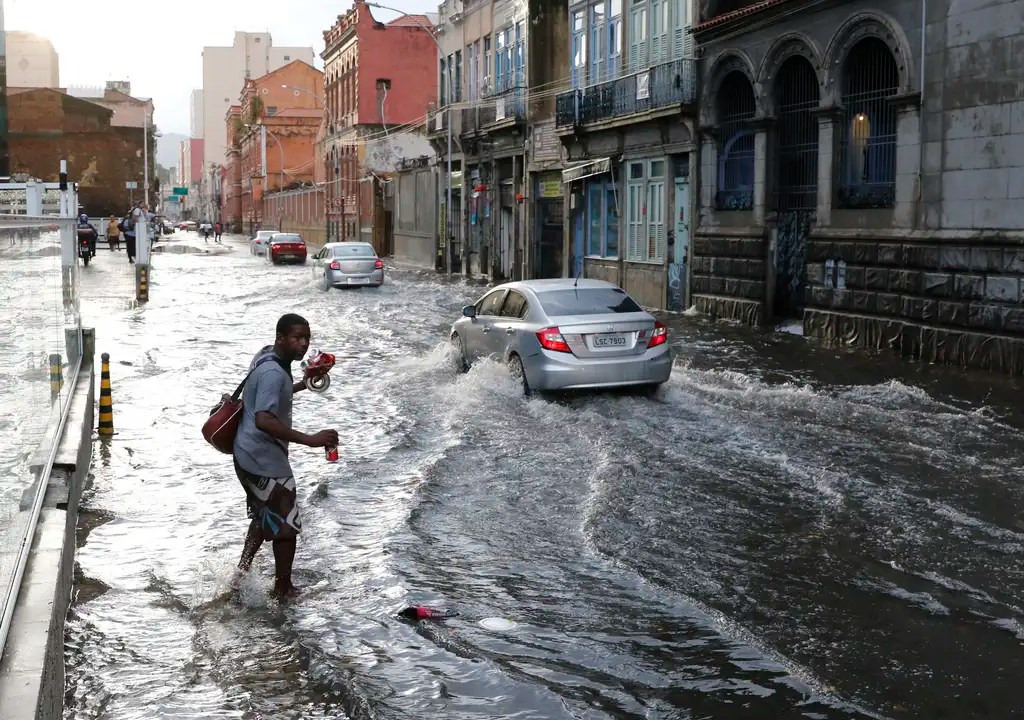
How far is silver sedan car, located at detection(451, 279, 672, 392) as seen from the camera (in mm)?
14969

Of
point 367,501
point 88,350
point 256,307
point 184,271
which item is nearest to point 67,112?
point 184,271

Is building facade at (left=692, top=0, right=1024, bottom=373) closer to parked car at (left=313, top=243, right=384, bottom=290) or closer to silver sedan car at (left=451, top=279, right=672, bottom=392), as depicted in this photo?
silver sedan car at (left=451, top=279, right=672, bottom=392)

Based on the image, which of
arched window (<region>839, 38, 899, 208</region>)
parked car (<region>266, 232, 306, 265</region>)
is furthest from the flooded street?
parked car (<region>266, 232, 306, 265</region>)

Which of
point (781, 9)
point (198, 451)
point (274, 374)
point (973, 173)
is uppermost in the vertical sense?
point (781, 9)

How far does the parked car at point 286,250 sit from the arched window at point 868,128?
41.1 meters

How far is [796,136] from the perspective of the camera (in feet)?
85.1

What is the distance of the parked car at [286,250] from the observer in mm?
61469

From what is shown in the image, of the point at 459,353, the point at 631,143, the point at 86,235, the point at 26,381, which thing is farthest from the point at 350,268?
the point at 26,381

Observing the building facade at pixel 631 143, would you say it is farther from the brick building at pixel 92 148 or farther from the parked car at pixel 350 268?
the brick building at pixel 92 148

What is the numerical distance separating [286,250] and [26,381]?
55.3 metres

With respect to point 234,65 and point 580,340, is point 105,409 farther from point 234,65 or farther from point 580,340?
point 234,65

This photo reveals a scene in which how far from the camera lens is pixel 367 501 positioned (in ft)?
34.9

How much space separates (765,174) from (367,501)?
17620 mm

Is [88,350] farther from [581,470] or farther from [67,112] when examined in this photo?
[67,112]
